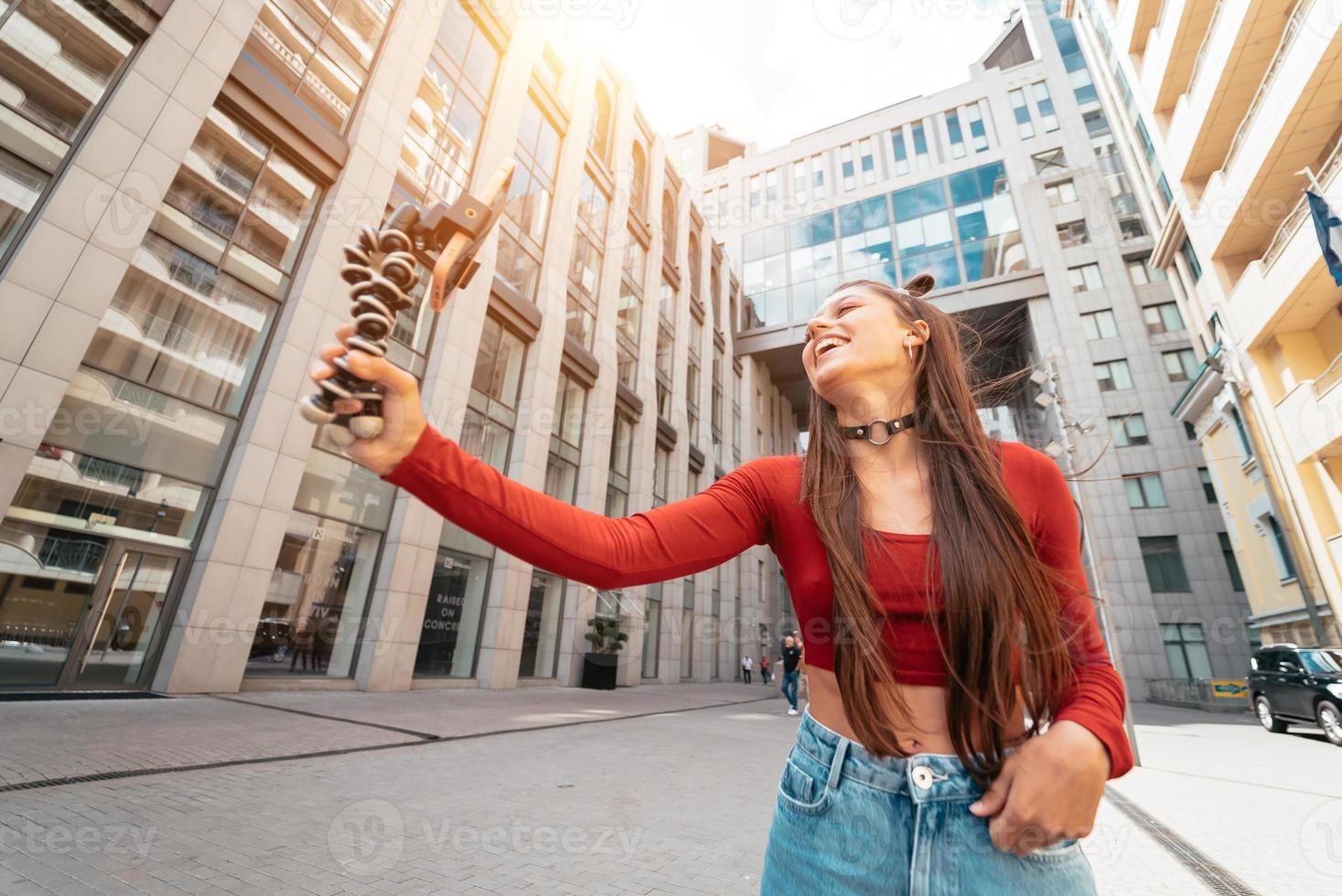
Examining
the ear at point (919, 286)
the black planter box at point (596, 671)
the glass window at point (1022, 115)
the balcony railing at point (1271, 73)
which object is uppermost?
the glass window at point (1022, 115)

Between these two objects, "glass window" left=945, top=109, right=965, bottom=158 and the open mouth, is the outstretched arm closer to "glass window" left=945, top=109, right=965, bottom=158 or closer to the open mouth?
the open mouth

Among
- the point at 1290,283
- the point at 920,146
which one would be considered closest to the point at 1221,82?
the point at 1290,283

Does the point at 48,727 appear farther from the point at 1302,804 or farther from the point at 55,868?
the point at 1302,804

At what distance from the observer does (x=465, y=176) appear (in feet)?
55.7

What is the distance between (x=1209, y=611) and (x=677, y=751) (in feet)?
99.4

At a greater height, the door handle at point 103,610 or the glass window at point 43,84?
the glass window at point 43,84

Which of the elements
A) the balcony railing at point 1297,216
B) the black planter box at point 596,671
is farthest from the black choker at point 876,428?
the balcony railing at point 1297,216

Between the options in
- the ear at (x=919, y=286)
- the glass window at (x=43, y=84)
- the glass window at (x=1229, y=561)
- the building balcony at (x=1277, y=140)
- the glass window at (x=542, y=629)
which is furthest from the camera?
the glass window at (x=1229, y=561)

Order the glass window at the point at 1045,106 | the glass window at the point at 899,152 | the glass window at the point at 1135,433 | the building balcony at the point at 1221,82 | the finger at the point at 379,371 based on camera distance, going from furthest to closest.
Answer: the glass window at the point at 899,152 < the glass window at the point at 1045,106 < the glass window at the point at 1135,433 < the building balcony at the point at 1221,82 < the finger at the point at 379,371

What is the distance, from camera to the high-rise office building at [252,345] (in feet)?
29.1

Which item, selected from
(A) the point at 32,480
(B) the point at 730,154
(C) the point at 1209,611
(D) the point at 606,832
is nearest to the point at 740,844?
(D) the point at 606,832

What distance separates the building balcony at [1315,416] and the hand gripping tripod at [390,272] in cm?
1990

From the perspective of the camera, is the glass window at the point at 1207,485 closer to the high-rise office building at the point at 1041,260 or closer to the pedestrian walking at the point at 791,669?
the high-rise office building at the point at 1041,260

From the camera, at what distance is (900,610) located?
130cm
